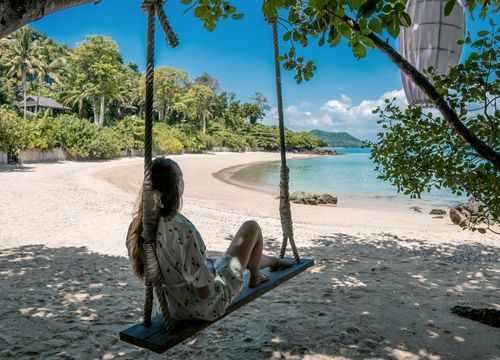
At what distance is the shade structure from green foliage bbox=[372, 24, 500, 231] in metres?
1.28

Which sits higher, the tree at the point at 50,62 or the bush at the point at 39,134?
the tree at the point at 50,62

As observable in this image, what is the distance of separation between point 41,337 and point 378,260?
4989 mm

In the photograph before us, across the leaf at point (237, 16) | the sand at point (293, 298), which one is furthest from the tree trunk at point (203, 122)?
the leaf at point (237, 16)

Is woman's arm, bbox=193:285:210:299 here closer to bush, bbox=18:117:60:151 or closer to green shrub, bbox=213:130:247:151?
bush, bbox=18:117:60:151

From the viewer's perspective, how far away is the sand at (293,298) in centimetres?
299

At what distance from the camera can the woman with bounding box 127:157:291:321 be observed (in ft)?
7.13

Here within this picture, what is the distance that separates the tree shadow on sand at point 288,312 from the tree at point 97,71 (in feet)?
139

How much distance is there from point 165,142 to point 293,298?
46.0 meters

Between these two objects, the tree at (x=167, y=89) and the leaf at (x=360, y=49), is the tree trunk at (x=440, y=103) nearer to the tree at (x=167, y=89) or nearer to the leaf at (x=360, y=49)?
the leaf at (x=360, y=49)

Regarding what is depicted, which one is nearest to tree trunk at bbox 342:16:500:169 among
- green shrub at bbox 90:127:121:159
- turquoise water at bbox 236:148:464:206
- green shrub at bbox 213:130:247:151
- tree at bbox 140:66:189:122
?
turquoise water at bbox 236:148:464:206

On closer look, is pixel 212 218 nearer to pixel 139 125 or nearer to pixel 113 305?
pixel 113 305

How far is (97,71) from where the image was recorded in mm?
43938

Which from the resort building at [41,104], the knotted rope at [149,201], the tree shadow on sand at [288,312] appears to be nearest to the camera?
the knotted rope at [149,201]

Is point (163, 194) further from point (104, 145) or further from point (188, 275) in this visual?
point (104, 145)
